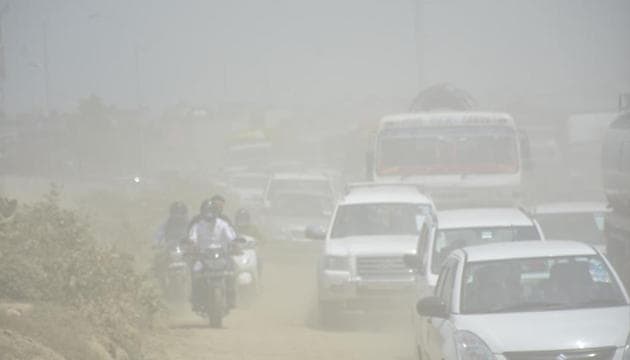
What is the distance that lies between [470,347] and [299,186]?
22790 mm

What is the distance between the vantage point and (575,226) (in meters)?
21.6

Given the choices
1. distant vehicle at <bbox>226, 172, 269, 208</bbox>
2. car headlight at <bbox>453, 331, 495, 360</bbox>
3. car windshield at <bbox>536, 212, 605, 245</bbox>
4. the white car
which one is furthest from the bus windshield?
distant vehicle at <bbox>226, 172, 269, 208</bbox>

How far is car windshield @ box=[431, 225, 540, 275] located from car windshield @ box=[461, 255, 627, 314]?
3.83 m

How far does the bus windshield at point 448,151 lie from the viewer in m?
25.9

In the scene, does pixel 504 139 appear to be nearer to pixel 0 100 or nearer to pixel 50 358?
pixel 0 100

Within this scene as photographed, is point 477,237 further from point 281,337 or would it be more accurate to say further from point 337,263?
point 337,263

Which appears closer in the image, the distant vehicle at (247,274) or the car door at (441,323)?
the car door at (441,323)

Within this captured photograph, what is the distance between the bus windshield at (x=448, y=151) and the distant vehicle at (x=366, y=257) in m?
5.05

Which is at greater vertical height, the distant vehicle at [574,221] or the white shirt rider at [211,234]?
the white shirt rider at [211,234]

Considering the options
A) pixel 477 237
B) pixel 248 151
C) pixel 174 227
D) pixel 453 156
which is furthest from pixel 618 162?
pixel 248 151

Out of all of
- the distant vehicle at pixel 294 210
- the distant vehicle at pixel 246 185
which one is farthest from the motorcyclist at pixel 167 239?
the distant vehicle at pixel 246 185

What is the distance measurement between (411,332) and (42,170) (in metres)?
33.9

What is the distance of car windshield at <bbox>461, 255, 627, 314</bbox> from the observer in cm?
1123

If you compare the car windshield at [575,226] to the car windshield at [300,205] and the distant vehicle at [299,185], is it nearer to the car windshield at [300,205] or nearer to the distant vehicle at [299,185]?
the car windshield at [300,205]
